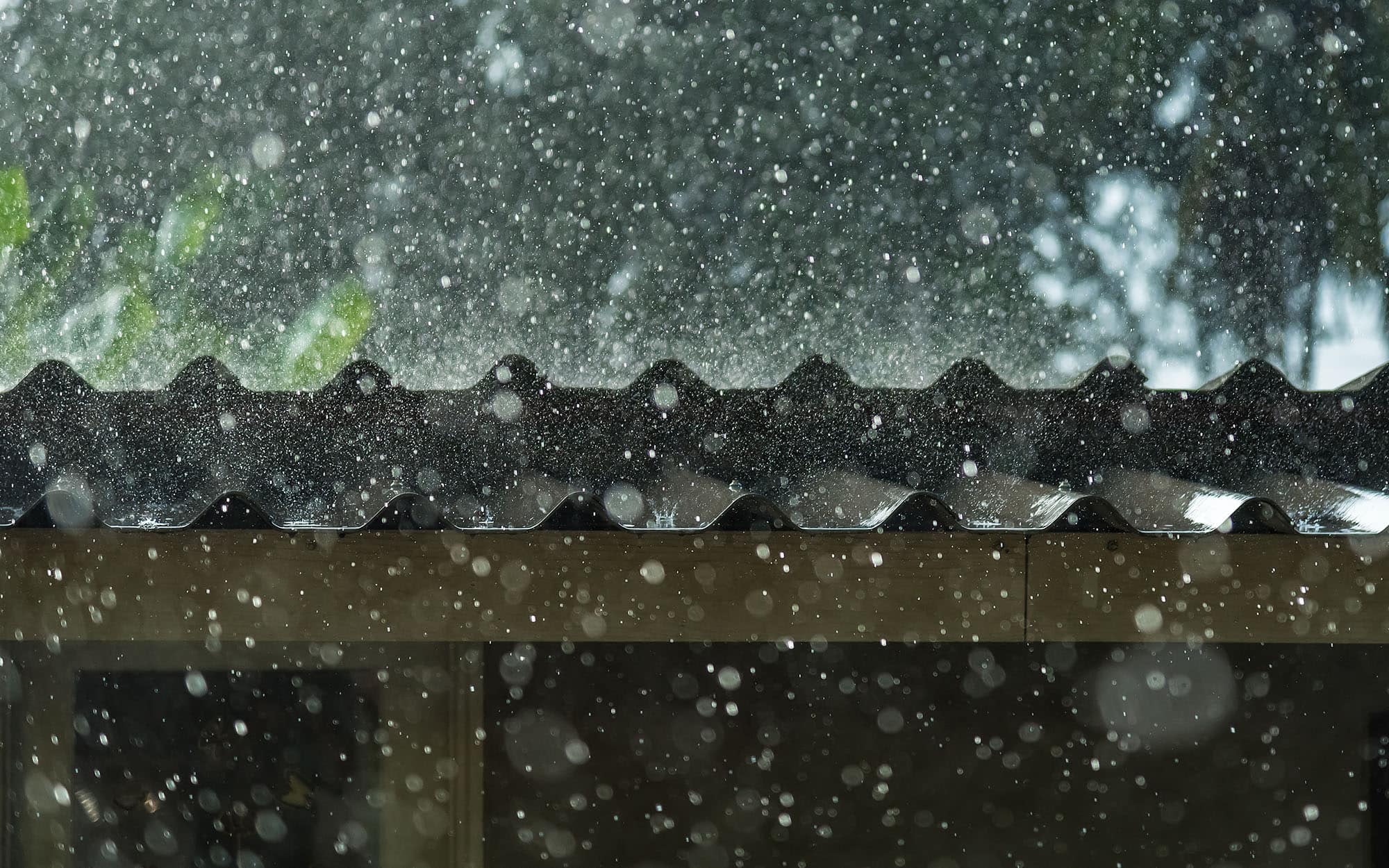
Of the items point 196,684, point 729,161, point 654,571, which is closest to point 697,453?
point 654,571

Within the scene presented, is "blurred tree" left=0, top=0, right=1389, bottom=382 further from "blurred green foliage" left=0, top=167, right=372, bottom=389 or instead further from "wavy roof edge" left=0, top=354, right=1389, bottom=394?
"wavy roof edge" left=0, top=354, right=1389, bottom=394

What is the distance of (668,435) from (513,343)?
6.80 metres

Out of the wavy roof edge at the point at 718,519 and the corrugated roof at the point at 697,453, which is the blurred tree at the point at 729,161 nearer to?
the corrugated roof at the point at 697,453

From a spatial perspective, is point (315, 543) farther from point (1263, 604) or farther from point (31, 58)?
point (31, 58)

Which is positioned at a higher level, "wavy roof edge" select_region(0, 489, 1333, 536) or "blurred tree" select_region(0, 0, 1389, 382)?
"blurred tree" select_region(0, 0, 1389, 382)

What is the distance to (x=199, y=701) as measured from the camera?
3.25 metres

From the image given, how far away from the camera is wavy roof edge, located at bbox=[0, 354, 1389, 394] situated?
2.22 metres

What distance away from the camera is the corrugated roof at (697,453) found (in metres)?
1.78

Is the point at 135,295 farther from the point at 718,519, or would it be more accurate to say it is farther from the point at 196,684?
the point at 718,519

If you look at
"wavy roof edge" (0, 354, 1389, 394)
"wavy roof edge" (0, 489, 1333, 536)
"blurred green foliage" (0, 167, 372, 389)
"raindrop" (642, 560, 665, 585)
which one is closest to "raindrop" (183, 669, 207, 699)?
"wavy roof edge" (0, 354, 1389, 394)

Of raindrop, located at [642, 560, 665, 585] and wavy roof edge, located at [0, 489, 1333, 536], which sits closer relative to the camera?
wavy roof edge, located at [0, 489, 1333, 536]

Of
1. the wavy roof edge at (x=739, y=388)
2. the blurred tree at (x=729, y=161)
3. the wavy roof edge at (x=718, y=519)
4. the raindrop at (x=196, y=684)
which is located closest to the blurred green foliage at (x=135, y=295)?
the blurred tree at (x=729, y=161)

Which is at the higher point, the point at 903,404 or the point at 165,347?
the point at 165,347

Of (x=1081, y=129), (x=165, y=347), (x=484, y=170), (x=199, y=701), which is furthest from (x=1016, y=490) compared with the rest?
(x=165, y=347)
